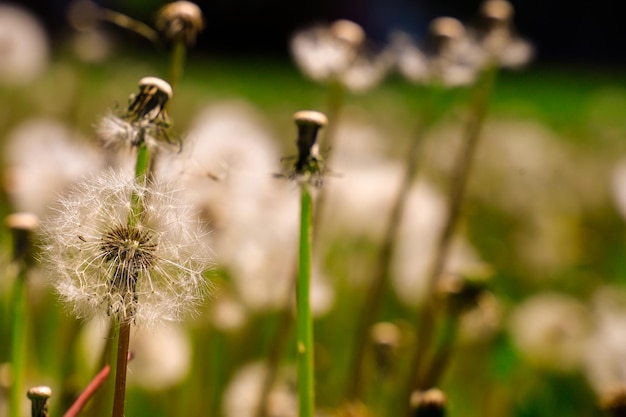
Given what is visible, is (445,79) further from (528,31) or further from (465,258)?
(528,31)

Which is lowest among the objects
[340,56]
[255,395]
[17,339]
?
[255,395]

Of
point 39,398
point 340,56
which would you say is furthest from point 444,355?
point 39,398

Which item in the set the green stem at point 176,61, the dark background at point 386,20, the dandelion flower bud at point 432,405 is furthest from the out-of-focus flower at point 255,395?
the dark background at point 386,20

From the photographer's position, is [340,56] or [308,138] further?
[340,56]

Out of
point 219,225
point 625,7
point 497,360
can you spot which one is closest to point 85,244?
point 219,225

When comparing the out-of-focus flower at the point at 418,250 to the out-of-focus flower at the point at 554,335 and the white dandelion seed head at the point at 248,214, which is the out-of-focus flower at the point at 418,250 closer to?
the out-of-focus flower at the point at 554,335

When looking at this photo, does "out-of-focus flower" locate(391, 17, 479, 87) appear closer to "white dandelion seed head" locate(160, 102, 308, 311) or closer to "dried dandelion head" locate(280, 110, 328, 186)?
"white dandelion seed head" locate(160, 102, 308, 311)

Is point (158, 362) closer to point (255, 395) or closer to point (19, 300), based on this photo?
point (255, 395)
